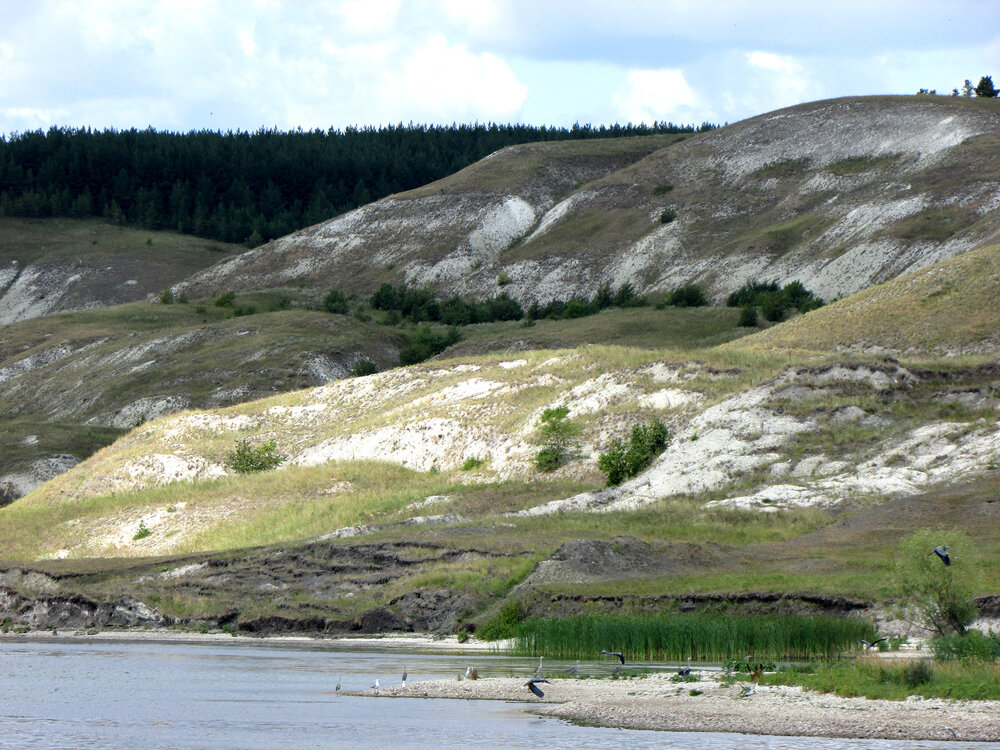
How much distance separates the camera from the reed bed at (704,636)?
29.9 meters

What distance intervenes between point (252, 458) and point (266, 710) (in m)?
47.2

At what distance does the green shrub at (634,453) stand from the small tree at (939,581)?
29009 millimetres

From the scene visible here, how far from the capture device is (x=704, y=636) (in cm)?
3050

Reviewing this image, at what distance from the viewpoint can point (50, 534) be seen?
64125 millimetres

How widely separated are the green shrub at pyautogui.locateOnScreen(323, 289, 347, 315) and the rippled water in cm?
9899

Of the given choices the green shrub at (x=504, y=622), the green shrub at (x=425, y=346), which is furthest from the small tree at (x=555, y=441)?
the green shrub at (x=425, y=346)

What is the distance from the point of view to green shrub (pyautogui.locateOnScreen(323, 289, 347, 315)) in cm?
13512

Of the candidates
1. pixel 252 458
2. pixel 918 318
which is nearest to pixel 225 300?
pixel 252 458

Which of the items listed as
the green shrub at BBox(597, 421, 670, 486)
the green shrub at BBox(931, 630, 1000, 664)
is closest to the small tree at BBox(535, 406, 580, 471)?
the green shrub at BBox(597, 421, 670, 486)

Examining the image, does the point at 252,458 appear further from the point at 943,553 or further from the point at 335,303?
the point at 335,303

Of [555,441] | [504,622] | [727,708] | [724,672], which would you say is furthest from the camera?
[555,441]

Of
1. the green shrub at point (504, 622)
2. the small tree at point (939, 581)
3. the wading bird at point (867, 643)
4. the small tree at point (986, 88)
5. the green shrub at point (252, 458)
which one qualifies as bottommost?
the wading bird at point (867, 643)

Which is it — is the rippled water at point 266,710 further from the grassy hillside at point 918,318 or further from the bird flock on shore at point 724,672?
the grassy hillside at point 918,318

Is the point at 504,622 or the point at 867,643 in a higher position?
the point at 504,622
